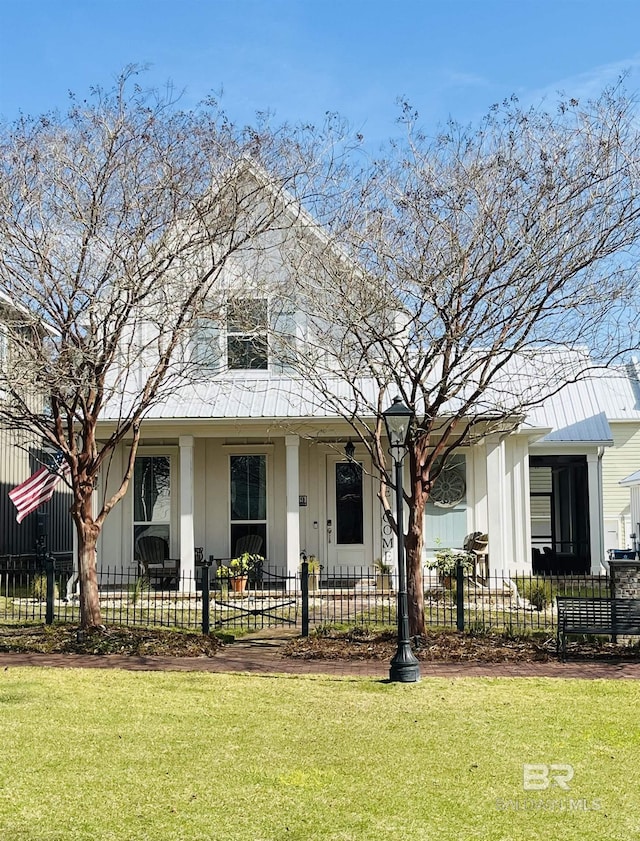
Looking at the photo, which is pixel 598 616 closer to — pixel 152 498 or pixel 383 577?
pixel 383 577

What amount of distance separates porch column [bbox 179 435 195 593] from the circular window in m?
5.15

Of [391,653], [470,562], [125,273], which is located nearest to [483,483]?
[470,562]

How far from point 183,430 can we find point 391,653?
25.9 ft

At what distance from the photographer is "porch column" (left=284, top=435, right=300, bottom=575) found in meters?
18.4

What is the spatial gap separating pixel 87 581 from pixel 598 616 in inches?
288

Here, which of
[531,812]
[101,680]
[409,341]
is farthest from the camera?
[409,341]

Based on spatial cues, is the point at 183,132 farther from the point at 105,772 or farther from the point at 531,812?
the point at 531,812

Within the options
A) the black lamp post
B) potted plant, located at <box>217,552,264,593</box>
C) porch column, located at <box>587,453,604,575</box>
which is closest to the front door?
potted plant, located at <box>217,552,264,593</box>

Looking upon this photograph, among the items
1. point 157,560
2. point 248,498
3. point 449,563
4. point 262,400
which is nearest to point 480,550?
point 449,563

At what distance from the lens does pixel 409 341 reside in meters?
13.4

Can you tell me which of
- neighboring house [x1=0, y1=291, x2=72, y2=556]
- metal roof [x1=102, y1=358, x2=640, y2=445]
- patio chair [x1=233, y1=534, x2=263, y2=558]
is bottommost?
patio chair [x1=233, y1=534, x2=263, y2=558]

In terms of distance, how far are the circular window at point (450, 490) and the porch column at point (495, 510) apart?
1.06m

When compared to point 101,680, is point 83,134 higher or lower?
higher

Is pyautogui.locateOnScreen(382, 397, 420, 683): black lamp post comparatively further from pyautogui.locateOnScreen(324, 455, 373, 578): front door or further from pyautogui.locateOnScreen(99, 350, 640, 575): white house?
pyautogui.locateOnScreen(324, 455, 373, 578): front door
